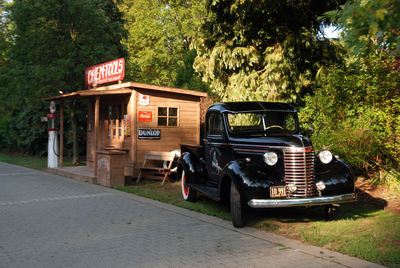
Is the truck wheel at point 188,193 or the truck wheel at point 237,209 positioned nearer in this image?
the truck wheel at point 237,209

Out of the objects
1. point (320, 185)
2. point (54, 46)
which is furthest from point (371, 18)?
point (54, 46)

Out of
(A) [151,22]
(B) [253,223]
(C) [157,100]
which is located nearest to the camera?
(B) [253,223]

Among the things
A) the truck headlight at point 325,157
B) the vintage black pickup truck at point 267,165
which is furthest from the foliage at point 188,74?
the truck headlight at point 325,157

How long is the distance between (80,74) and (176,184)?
346 inches

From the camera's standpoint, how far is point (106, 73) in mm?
14711

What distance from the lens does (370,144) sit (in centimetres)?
830

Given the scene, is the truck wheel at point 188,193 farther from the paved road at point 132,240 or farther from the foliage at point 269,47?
the foliage at point 269,47

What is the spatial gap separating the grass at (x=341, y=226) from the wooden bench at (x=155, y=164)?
278 cm

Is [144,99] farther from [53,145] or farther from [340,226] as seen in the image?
[340,226]

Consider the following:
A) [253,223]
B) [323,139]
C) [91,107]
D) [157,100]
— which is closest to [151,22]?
[91,107]

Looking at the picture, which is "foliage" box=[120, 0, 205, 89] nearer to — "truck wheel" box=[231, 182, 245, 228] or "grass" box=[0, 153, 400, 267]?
"grass" box=[0, 153, 400, 267]

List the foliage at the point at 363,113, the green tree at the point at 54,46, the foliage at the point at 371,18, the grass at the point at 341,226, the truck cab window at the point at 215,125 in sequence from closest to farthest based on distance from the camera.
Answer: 1. the foliage at the point at 371,18
2. the grass at the point at 341,226
3. the truck cab window at the point at 215,125
4. the foliage at the point at 363,113
5. the green tree at the point at 54,46

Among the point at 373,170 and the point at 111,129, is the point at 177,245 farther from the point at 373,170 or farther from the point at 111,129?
the point at 111,129

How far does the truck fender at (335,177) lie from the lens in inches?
249
